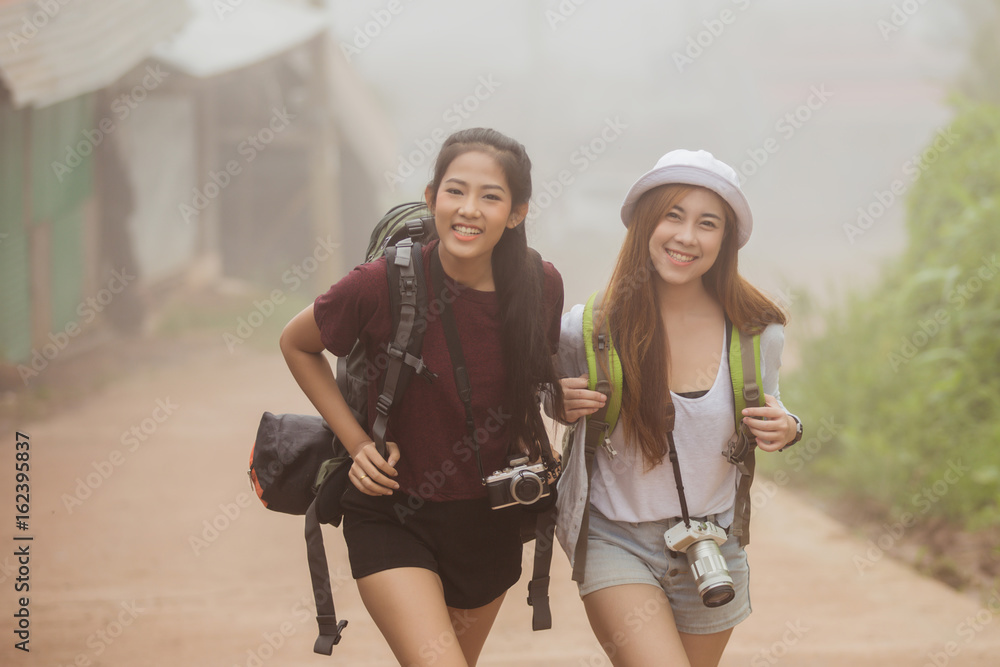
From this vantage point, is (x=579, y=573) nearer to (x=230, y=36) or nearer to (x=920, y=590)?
(x=920, y=590)

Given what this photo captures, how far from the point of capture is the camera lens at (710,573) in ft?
7.40

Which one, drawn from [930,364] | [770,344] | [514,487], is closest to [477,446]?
[514,487]

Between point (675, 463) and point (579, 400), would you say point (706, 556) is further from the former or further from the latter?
point (579, 400)

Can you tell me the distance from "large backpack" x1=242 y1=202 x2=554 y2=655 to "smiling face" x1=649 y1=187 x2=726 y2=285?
1.99 feet

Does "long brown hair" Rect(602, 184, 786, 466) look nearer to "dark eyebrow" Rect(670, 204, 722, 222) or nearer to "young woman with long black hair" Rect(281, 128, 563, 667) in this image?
"dark eyebrow" Rect(670, 204, 722, 222)

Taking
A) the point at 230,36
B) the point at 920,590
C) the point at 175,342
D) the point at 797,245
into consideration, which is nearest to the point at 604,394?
the point at 920,590

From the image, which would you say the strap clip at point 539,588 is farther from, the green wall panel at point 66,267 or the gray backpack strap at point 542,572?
the green wall panel at point 66,267

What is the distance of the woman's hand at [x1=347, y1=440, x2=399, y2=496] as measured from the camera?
2219 millimetres

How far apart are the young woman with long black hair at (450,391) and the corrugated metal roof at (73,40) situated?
5.88m

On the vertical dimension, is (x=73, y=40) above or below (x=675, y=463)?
above

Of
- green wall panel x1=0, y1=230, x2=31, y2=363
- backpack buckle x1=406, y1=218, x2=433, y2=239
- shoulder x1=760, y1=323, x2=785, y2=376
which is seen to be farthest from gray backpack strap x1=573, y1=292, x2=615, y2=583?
green wall panel x1=0, y1=230, x2=31, y2=363

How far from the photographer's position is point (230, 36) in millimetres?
12906

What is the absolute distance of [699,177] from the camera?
241 centimetres

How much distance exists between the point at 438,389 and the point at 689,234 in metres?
0.76
